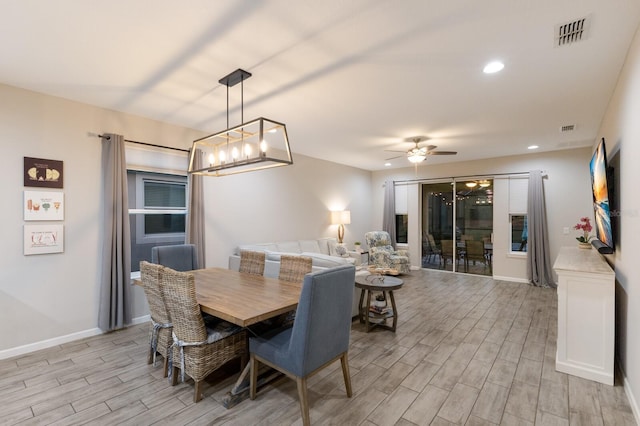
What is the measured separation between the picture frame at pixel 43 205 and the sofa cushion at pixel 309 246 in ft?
12.4

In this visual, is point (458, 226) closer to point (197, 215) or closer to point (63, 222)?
→ point (197, 215)

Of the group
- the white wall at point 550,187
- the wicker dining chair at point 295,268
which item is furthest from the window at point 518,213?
the wicker dining chair at point 295,268

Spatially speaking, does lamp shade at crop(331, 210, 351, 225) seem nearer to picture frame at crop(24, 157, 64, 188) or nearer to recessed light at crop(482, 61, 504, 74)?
recessed light at crop(482, 61, 504, 74)

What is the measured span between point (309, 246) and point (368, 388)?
3902 mm

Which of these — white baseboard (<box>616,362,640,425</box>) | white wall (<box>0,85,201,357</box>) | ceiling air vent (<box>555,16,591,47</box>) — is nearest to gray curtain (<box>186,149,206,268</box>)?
white wall (<box>0,85,201,357</box>)

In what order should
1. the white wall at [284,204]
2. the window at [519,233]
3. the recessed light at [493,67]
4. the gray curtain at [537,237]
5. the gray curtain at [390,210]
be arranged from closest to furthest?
the recessed light at [493,67] < the white wall at [284,204] < the gray curtain at [537,237] < the window at [519,233] < the gray curtain at [390,210]

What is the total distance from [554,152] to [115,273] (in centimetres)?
783

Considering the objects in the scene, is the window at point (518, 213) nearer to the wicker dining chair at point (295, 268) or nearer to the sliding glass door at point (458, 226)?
the sliding glass door at point (458, 226)

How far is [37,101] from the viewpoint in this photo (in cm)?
324

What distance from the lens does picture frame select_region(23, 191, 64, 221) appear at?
124 inches

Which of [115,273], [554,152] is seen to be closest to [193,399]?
[115,273]

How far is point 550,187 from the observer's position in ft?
19.9

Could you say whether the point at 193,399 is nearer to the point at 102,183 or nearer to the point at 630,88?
the point at 102,183

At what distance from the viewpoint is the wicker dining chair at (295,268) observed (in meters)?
3.13
